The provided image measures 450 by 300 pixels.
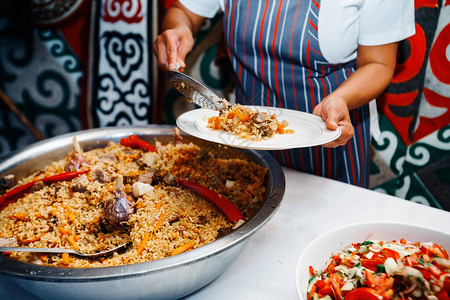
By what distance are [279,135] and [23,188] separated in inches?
35.7

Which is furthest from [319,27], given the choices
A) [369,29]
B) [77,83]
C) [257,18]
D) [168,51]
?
[77,83]

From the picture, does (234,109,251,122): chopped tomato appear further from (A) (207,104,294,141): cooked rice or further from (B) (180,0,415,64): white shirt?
(B) (180,0,415,64): white shirt

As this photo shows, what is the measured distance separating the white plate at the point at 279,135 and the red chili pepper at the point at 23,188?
0.44 metres

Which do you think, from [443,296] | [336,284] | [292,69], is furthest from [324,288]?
[292,69]

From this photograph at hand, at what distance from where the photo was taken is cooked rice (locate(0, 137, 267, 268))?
0.96 metres

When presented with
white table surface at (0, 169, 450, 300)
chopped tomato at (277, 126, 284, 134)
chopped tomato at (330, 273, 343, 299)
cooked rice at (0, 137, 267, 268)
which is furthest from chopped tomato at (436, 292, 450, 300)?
chopped tomato at (277, 126, 284, 134)

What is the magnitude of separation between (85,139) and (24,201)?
1.51ft

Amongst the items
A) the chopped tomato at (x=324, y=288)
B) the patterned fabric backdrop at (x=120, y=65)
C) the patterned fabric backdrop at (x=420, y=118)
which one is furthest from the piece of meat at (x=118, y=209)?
the patterned fabric backdrop at (x=120, y=65)

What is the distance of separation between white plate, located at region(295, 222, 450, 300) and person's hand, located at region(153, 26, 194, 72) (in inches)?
38.3

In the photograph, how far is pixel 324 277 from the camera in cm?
82

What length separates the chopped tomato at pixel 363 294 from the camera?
0.69 metres

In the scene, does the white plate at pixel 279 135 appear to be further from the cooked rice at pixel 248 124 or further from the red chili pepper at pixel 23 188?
the red chili pepper at pixel 23 188

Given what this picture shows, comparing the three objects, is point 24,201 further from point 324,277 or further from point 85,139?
point 324,277

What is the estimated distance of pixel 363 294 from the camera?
0.70 meters
